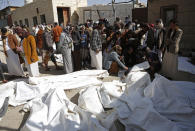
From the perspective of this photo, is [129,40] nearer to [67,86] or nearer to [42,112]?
[67,86]

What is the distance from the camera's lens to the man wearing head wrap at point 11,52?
15.4ft

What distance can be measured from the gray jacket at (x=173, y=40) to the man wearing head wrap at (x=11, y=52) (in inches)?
179

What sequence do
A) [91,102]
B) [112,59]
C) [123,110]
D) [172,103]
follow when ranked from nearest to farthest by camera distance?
1. [172,103]
2. [123,110]
3. [91,102]
4. [112,59]

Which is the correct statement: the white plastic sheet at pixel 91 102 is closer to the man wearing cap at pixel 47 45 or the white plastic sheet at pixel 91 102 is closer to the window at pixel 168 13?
the man wearing cap at pixel 47 45

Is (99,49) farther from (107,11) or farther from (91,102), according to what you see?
(107,11)

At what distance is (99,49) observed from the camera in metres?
5.26

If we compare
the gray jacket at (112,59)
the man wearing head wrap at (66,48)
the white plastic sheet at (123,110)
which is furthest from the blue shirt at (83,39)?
the white plastic sheet at (123,110)

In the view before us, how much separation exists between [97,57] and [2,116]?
10.7 feet

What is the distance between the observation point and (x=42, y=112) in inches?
104

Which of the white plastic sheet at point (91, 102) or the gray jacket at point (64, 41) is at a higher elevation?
the gray jacket at point (64, 41)

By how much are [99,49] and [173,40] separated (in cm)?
230

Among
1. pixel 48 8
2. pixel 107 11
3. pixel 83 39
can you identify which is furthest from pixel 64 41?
pixel 48 8

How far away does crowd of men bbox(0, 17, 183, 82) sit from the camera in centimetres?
450

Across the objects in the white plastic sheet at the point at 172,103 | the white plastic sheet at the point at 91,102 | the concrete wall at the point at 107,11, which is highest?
the concrete wall at the point at 107,11
